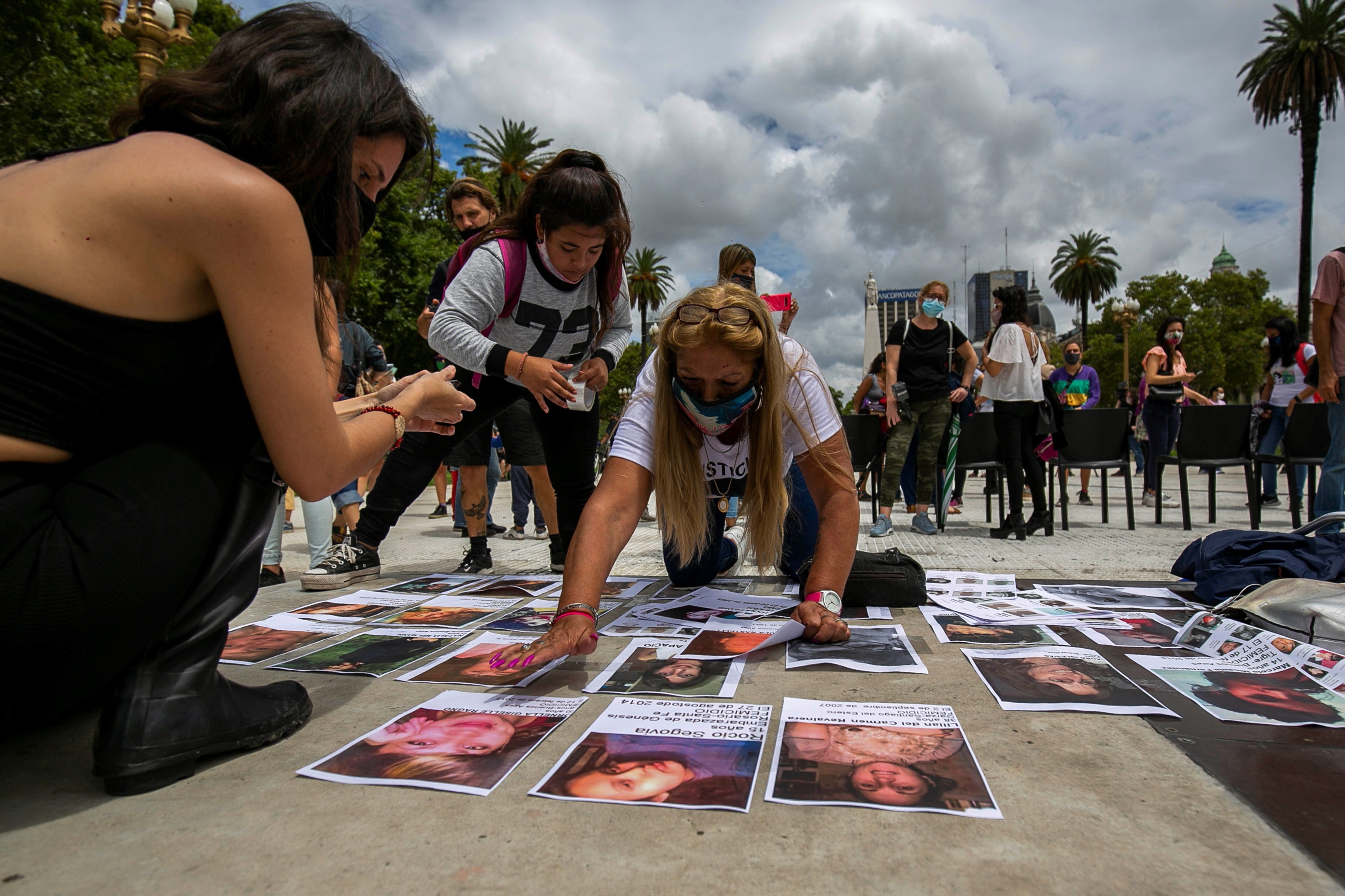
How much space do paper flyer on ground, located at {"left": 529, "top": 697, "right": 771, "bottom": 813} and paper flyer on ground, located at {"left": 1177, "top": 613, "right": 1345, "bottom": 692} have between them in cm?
126

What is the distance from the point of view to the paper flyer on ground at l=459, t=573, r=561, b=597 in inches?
115

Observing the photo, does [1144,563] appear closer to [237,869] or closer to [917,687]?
[917,687]

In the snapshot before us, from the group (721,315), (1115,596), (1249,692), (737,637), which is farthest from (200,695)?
(1115,596)

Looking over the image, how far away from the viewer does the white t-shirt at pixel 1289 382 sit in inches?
248

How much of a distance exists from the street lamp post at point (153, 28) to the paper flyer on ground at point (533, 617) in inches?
224

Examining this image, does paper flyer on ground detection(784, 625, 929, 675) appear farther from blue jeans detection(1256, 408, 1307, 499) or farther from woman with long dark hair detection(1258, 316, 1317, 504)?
woman with long dark hair detection(1258, 316, 1317, 504)

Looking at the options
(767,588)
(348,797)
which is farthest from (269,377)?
(767,588)

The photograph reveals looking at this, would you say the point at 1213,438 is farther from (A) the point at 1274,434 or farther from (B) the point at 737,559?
(B) the point at 737,559

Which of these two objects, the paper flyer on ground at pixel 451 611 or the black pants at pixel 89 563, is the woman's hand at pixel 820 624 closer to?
the paper flyer on ground at pixel 451 611

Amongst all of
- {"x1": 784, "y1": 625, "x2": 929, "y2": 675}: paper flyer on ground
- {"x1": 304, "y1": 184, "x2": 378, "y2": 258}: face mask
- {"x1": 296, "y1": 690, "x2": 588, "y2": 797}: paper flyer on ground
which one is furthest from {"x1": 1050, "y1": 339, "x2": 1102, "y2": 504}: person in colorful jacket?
{"x1": 304, "y1": 184, "x2": 378, "y2": 258}: face mask

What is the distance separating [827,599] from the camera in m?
2.08

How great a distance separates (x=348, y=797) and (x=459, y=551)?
353 cm

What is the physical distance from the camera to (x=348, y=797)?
121 cm

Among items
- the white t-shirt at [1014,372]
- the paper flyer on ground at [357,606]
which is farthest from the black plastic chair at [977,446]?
the paper flyer on ground at [357,606]
